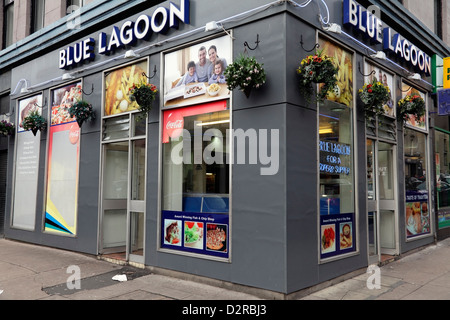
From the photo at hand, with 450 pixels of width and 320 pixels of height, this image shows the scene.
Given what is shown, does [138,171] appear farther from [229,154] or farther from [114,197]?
[229,154]

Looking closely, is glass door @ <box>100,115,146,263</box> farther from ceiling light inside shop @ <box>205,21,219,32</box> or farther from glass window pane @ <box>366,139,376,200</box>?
glass window pane @ <box>366,139,376,200</box>

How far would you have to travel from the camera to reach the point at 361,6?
7918 millimetres

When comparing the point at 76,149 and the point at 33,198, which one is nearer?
the point at 76,149

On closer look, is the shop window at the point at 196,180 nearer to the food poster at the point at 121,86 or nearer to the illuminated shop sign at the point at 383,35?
the food poster at the point at 121,86

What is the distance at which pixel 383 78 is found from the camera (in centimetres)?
891

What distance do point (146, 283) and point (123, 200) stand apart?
2.81 m

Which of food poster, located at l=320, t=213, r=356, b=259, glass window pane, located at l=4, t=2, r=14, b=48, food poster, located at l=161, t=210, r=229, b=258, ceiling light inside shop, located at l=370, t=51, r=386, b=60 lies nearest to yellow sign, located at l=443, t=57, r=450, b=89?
ceiling light inside shop, located at l=370, t=51, r=386, b=60

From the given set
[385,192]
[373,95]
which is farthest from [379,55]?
[385,192]

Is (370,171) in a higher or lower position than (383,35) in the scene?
lower

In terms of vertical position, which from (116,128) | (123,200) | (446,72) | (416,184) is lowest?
(123,200)

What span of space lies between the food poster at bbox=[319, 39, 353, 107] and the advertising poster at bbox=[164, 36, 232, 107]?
73.2 inches

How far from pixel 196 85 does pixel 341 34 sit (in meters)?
2.89
